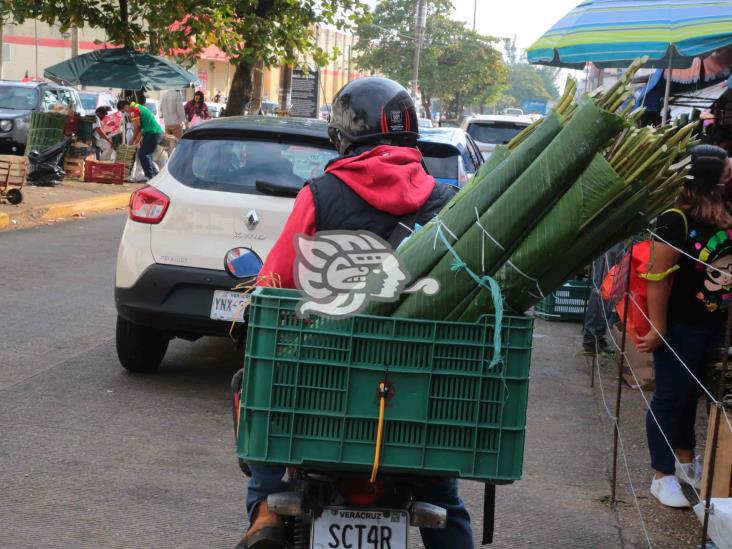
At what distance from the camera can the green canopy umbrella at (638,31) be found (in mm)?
6906

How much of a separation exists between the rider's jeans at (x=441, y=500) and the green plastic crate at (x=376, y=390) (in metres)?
0.54

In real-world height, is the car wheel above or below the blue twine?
below

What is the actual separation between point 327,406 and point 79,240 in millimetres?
11463

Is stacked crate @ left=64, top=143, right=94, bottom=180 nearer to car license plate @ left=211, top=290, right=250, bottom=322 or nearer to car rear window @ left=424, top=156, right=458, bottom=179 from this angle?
car rear window @ left=424, top=156, right=458, bottom=179

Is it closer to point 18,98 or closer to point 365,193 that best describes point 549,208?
point 365,193

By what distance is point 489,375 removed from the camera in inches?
103

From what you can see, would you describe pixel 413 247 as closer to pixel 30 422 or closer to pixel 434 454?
pixel 434 454

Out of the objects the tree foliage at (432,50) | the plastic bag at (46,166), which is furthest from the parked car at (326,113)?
the tree foliage at (432,50)

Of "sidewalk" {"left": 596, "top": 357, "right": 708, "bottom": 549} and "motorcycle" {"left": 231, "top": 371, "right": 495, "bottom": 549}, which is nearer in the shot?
"motorcycle" {"left": 231, "top": 371, "right": 495, "bottom": 549}

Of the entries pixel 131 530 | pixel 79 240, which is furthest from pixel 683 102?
pixel 131 530

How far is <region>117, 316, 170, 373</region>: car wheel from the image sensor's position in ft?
21.9

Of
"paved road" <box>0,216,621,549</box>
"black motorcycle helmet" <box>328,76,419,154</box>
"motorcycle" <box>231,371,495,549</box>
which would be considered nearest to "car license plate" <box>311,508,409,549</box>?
"motorcycle" <box>231,371,495,549</box>

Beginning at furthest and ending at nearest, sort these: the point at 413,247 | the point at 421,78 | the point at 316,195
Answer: the point at 421,78, the point at 316,195, the point at 413,247

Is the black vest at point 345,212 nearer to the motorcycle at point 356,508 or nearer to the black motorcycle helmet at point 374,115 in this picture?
the black motorcycle helmet at point 374,115
